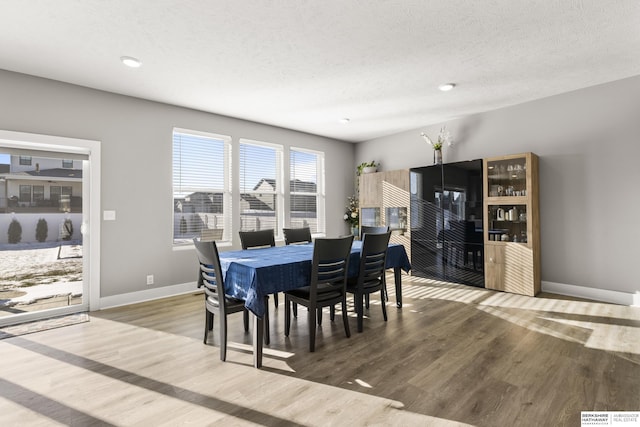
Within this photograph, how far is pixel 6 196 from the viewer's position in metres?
3.57

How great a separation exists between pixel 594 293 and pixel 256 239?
4.47 metres

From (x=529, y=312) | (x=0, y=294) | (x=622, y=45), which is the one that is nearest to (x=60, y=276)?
(x=0, y=294)

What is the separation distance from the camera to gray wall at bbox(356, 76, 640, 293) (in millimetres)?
3943

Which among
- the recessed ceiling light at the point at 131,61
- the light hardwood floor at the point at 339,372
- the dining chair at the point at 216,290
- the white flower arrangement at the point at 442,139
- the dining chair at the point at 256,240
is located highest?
the recessed ceiling light at the point at 131,61

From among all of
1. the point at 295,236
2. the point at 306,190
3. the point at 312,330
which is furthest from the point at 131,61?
the point at 306,190

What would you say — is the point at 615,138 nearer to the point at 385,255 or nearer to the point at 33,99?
the point at 385,255

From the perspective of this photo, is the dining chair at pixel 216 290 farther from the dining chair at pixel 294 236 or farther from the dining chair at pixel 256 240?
the dining chair at pixel 294 236

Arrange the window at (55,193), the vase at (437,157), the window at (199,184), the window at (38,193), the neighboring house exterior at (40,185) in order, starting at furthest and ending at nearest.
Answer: the vase at (437,157)
the window at (199,184)
the window at (55,193)
the window at (38,193)
the neighboring house exterior at (40,185)

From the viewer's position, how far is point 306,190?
258 inches

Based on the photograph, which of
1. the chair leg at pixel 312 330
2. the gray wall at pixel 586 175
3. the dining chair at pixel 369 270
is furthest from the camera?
the gray wall at pixel 586 175

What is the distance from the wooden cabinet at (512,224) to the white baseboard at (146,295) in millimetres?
4501

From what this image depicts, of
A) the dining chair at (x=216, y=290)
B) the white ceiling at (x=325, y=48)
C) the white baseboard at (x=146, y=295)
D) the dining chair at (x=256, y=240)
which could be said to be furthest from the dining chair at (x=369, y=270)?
the white baseboard at (x=146, y=295)

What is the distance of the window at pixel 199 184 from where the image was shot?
483cm

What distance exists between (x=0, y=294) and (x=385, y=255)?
426cm
